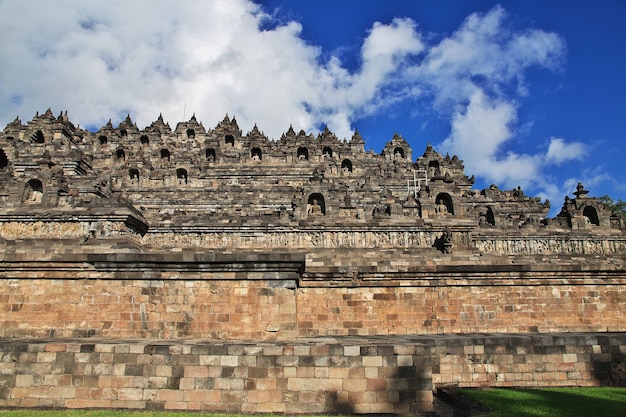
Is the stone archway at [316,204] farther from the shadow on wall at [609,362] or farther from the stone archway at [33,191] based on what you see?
the shadow on wall at [609,362]

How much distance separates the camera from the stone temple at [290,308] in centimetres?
645

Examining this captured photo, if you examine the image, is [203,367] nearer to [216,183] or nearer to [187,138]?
[216,183]

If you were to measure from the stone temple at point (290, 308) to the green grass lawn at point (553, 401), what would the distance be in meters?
0.51

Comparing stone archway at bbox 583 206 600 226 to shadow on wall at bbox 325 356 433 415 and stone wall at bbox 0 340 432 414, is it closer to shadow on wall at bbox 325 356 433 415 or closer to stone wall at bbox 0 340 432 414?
shadow on wall at bbox 325 356 433 415

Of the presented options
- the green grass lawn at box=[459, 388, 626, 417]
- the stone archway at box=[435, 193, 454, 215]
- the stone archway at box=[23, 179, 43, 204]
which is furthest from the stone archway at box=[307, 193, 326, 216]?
the green grass lawn at box=[459, 388, 626, 417]

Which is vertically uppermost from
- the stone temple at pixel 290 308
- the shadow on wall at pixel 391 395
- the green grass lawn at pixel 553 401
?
the stone temple at pixel 290 308

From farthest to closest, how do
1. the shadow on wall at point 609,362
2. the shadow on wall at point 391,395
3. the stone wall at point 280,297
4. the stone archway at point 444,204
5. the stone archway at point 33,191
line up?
the stone archway at point 444,204 < the stone archway at point 33,191 < the stone wall at point 280,297 < the shadow on wall at point 609,362 < the shadow on wall at point 391,395

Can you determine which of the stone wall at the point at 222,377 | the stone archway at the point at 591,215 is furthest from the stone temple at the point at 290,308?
the stone archway at the point at 591,215

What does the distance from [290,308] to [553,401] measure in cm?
472

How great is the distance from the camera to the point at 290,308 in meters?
8.52

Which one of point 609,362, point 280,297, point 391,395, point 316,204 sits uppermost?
point 316,204

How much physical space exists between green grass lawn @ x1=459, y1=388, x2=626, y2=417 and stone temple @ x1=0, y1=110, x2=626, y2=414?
0.51 meters

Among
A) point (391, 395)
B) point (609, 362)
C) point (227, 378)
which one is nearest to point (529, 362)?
point (609, 362)

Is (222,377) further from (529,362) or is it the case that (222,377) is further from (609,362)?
(609,362)
